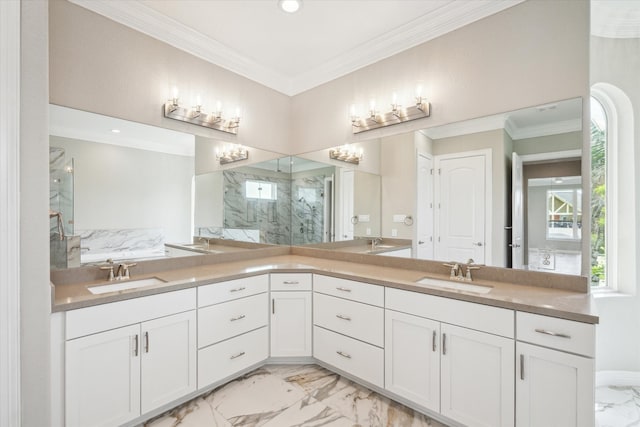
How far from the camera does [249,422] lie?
185 centimetres

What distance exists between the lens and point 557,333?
140cm

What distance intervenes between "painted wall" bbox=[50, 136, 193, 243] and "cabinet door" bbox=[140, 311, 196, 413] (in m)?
0.80

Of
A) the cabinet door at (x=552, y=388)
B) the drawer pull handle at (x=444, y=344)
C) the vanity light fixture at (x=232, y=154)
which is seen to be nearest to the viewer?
the cabinet door at (x=552, y=388)

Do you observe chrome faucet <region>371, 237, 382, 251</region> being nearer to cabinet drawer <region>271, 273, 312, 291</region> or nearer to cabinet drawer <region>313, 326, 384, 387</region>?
cabinet drawer <region>271, 273, 312, 291</region>

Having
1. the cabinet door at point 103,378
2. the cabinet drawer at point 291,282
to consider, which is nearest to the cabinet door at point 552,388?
the cabinet drawer at point 291,282

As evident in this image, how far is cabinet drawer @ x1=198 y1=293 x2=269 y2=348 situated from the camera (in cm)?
203

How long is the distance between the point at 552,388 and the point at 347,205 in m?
1.98

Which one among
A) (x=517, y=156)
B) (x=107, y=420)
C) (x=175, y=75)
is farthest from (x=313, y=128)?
(x=107, y=420)

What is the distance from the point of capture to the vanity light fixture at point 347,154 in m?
2.91

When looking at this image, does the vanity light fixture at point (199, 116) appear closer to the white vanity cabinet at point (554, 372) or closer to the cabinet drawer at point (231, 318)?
the cabinet drawer at point (231, 318)

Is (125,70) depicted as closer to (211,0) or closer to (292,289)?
(211,0)

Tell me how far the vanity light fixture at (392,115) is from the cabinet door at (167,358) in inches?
83.4

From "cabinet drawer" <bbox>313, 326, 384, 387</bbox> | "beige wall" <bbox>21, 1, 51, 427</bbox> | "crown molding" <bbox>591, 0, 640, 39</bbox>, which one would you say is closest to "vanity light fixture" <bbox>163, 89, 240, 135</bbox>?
"beige wall" <bbox>21, 1, 51, 427</bbox>
